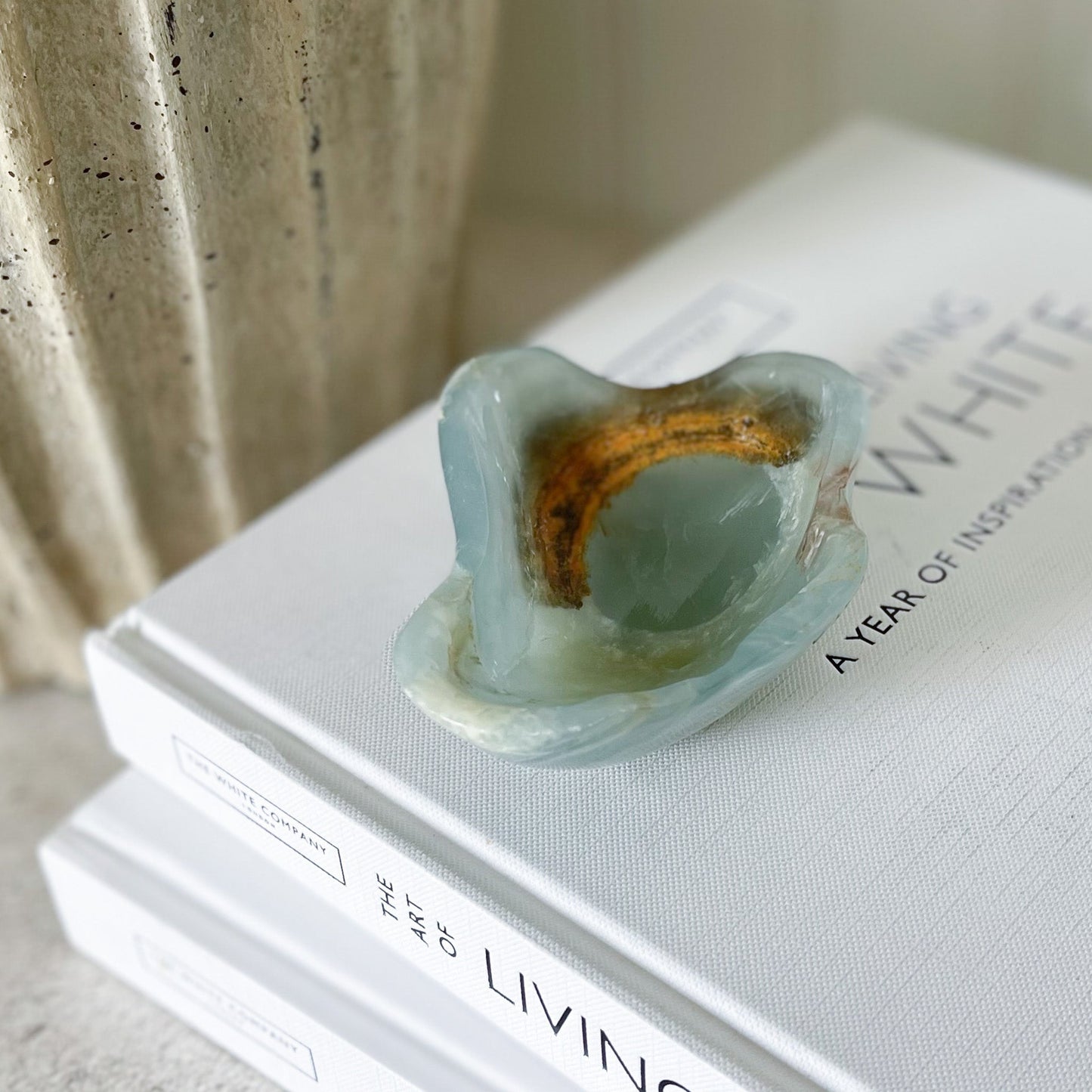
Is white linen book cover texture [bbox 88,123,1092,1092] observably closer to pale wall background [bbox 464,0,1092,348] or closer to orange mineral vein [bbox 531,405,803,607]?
orange mineral vein [bbox 531,405,803,607]

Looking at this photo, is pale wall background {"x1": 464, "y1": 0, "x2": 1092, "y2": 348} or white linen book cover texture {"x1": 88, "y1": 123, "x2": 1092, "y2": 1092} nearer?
white linen book cover texture {"x1": 88, "y1": 123, "x2": 1092, "y2": 1092}

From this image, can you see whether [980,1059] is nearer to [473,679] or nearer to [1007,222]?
[473,679]

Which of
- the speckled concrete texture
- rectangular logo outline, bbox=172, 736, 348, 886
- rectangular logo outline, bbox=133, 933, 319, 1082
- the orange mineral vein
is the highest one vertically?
the orange mineral vein

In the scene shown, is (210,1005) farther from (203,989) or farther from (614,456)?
(614,456)

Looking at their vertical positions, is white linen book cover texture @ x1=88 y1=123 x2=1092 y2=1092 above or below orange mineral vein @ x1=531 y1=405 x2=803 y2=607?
below

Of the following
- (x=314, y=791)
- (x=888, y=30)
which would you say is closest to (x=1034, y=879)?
(x=314, y=791)

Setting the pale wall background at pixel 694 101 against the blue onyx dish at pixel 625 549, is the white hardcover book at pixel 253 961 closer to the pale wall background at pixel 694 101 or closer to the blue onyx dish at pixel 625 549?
the blue onyx dish at pixel 625 549

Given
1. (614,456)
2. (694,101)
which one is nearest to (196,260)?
(614,456)

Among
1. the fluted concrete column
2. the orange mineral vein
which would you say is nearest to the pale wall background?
the fluted concrete column

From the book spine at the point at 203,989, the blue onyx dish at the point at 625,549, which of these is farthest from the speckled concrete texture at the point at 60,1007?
the blue onyx dish at the point at 625,549
